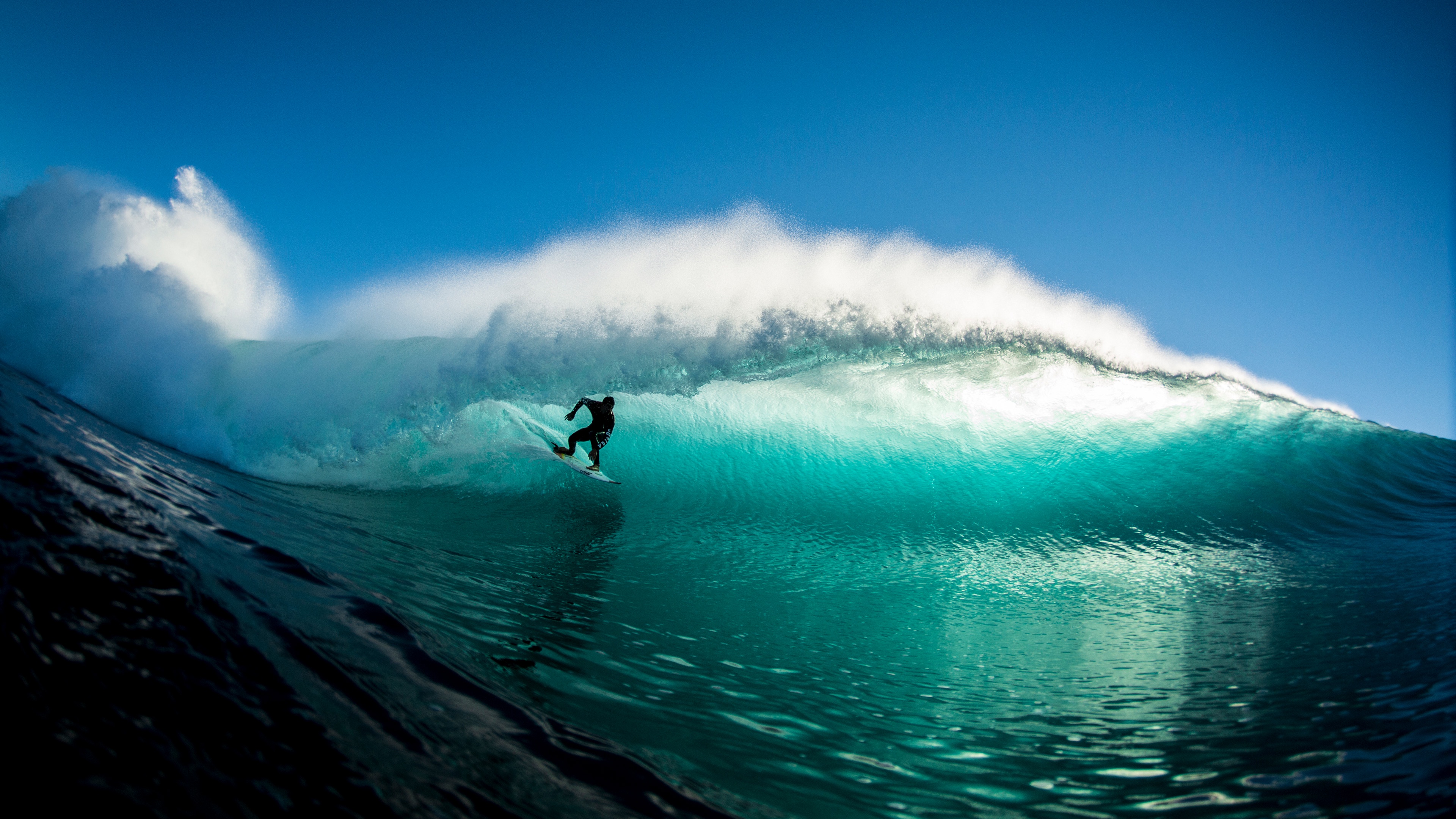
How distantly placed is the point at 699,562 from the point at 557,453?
2.85m

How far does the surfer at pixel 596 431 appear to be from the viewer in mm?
7375

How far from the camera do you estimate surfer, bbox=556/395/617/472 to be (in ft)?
24.2

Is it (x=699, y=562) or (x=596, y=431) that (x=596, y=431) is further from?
(x=699, y=562)

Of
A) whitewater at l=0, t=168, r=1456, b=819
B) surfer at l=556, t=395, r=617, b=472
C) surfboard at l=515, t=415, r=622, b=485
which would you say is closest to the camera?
whitewater at l=0, t=168, r=1456, b=819

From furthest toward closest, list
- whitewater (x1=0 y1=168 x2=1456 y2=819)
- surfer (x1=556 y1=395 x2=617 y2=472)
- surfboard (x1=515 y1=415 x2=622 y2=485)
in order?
1. surfboard (x1=515 y1=415 x2=622 y2=485)
2. surfer (x1=556 y1=395 x2=617 y2=472)
3. whitewater (x1=0 y1=168 x2=1456 y2=819)

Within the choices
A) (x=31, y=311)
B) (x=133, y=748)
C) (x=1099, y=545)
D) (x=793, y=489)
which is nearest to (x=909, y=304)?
(x=793, y=489)

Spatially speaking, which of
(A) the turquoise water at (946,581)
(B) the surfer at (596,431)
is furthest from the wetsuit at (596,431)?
(A) the turquoise water at (946,581)

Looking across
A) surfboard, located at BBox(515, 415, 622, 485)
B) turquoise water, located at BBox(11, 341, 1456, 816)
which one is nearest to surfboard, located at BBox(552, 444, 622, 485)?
surfboard, located at BBox(515, 415, 622, 485)

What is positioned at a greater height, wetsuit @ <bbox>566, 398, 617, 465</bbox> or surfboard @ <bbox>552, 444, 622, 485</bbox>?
wetsuit @ <bbox>566, 398, 617, 465</bbox>

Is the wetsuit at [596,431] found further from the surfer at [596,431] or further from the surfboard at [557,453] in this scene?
the surfboard at [557,453]

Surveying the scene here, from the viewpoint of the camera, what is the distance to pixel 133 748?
1343 millimetres

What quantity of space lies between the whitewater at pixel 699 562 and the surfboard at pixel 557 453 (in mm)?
150

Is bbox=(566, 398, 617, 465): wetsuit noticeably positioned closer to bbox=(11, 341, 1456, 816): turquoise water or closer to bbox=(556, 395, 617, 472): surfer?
bbox=(556, 395, 617, 472): surfer

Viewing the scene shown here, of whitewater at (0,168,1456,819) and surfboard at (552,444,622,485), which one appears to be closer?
whitewater at (0,168,1456,819)
